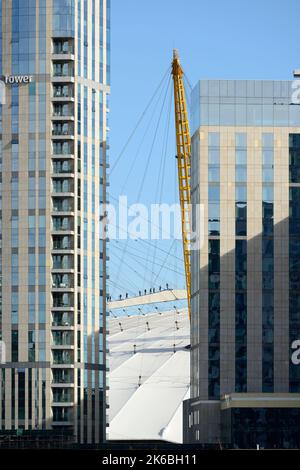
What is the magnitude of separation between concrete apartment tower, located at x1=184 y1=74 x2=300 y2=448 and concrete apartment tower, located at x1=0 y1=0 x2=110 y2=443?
19249 mm

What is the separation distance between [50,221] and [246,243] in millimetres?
31163

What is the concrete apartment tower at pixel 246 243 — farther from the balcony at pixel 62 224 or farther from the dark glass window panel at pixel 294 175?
the balcony at pixel 62 224

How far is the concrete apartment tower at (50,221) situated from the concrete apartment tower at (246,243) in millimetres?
19249

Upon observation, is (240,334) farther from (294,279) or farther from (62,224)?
(62,224)

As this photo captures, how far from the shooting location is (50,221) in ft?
637

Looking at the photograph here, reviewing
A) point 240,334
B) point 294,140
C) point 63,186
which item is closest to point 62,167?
point 63,186

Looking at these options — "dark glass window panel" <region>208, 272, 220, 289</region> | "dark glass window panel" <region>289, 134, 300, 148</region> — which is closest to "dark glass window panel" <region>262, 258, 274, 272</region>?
"dark glass window panel" <region>208, 272, 220, 289</region>

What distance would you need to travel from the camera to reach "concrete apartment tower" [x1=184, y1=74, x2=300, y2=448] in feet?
603

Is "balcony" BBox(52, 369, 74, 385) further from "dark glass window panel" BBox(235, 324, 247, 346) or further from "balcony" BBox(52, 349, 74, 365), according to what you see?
"dark glass window panel" BBox(235, 324, 247, 346)

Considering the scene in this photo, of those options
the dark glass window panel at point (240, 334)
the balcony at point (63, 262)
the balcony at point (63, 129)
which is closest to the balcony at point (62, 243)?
the balcony at point (63, 262)

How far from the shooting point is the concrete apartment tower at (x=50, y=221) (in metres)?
191

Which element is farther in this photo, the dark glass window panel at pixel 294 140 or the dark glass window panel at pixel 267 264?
the dark glass window panel at pixel 294 140
